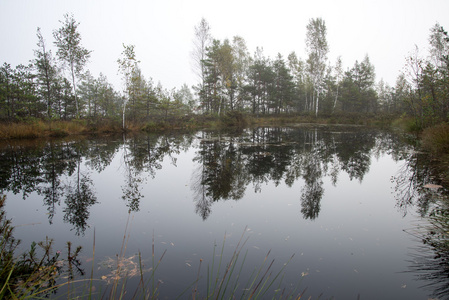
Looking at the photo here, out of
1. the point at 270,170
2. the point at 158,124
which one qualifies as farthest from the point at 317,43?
the point at 270,170

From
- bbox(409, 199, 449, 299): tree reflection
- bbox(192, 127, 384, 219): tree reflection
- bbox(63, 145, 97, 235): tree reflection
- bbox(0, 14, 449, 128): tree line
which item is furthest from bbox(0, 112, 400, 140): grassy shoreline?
bbox(409, 199, 449, 299): tree reflection

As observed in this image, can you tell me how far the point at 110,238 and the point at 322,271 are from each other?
10.7 feet

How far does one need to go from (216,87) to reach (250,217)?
3134cm

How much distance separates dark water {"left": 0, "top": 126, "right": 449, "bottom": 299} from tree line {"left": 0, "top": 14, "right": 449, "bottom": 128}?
6.88m

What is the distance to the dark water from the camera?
296 centimetres

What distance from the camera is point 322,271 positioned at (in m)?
3.01

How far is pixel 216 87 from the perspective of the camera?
34.2 m

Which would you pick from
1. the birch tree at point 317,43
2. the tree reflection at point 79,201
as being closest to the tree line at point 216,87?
the birch tree at point 317,43

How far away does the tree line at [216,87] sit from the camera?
48.8 feet

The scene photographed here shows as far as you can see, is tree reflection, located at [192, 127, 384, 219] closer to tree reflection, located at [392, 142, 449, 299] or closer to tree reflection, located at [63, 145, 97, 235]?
tree reflection, located at [392, 142, 449, 299]

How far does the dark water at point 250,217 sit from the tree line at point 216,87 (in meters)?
6.88

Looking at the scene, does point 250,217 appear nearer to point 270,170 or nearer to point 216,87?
point 270,170

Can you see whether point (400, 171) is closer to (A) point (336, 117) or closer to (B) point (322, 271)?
(B) point (322, 271)

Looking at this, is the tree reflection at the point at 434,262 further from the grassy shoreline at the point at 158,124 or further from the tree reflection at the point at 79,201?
the grassy shoreline at the point at 158,124
